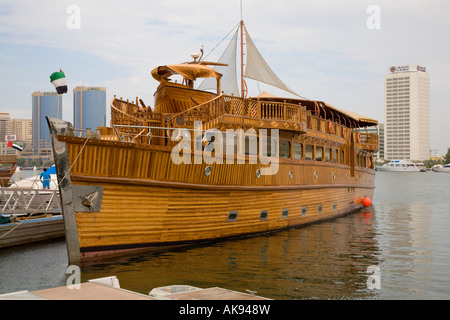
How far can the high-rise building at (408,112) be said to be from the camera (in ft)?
637

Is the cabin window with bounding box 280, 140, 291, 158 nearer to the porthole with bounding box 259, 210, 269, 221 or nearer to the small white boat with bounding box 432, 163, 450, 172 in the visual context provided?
the porthole with bounding box 259, 210, 269, 221

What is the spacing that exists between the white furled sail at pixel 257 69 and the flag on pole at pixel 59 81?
935 centimetres

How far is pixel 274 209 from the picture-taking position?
1642 centimetres

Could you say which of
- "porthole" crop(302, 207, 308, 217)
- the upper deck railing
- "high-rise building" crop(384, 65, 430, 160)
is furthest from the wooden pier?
"high-rise building" crop(384, 65, 430, 160)

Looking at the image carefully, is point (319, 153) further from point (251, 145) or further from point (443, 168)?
point (443, 168)

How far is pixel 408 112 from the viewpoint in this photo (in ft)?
639

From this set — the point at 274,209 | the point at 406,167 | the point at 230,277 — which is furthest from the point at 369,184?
the point at 406,167

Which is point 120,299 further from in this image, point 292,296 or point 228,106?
point 228,106

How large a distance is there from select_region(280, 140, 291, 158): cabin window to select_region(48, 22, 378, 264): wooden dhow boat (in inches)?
1.5

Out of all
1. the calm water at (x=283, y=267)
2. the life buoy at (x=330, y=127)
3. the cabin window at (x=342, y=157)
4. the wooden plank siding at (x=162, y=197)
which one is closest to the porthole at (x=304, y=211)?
the calm water at (x=283, y=267)

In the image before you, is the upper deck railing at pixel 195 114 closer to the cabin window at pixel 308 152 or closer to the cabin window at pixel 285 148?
the cabin window at pixel 285 148

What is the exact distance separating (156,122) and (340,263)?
7644 mm

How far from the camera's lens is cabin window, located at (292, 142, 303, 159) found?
17750mm

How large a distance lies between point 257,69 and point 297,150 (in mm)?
4853
